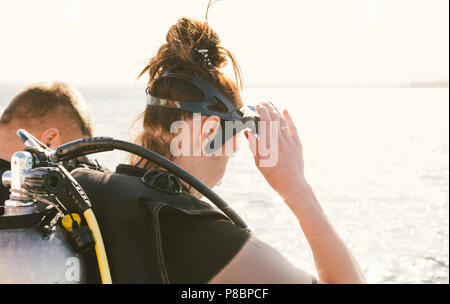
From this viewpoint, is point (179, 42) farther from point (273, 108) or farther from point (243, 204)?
point (243, 204)

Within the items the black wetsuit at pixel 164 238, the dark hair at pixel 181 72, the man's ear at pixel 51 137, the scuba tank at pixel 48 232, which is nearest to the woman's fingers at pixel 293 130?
the dark hair at pixel 181 72

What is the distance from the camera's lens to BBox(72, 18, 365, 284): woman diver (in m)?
1.40

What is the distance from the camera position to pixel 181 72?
6.43ft

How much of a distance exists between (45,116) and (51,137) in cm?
15

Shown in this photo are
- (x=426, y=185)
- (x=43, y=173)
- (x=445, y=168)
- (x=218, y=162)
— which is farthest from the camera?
(x=445, y=168)

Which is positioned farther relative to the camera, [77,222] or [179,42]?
[179,42]

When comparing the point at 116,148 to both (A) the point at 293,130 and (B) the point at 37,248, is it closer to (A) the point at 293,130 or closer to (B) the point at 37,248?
(B) the point at 37,248

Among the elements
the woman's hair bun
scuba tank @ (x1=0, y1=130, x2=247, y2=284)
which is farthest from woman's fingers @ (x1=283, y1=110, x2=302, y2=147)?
scuba tank @ (x1=0, y1=130, x2=247, y2=284)

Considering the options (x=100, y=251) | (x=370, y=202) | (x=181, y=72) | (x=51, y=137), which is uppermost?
(x=181, y=72)

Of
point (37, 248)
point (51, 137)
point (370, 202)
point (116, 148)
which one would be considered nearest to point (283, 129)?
point (116, 148)

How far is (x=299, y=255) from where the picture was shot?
1120 centimetres

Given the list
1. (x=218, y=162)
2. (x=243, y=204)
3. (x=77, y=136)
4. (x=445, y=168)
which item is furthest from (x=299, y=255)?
(x=445, y=168)

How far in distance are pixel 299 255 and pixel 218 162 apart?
31.5 ft

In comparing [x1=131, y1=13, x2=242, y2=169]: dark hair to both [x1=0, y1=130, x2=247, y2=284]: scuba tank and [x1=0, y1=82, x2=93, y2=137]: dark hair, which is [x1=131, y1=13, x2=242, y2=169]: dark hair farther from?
[x1=0, y1=82, x2=93, y2=137]: dark hair
